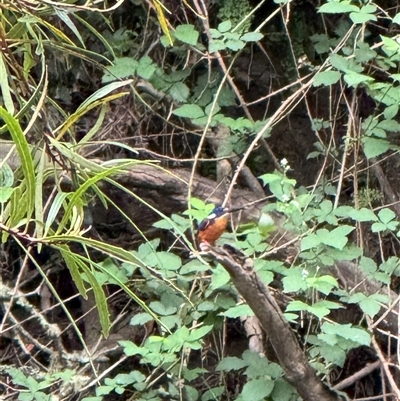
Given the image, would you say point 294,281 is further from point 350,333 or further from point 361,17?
point 361,17

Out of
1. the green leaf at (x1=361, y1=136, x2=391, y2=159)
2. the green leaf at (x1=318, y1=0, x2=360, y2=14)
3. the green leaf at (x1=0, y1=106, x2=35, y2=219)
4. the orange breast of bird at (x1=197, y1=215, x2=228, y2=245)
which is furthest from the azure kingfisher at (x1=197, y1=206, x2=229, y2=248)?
the green leaf at (x1=0, y1=106, x2=35, y2=219)

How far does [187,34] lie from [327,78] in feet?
1.10

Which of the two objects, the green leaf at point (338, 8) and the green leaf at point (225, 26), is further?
the green leaf at point (225, 26)

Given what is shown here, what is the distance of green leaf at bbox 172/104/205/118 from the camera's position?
1.68 meters

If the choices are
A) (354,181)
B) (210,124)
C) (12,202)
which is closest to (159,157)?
(210,124)

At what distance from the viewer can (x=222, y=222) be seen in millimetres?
1471

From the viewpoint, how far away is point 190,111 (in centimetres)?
169

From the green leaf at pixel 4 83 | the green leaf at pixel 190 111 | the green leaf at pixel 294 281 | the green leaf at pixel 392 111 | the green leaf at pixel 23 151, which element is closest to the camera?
the green leaf at pixel 23 151

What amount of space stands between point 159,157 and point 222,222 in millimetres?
413

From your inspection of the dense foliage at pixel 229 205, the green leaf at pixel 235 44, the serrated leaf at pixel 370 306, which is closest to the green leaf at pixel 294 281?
the dense foliage at pixel 229 205

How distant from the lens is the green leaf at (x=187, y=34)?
5.41ft

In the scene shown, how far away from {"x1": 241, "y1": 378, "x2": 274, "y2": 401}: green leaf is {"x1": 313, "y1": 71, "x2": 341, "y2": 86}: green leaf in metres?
0.63

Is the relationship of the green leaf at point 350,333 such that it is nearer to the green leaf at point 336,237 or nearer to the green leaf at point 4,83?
the green leaf at point 336,237

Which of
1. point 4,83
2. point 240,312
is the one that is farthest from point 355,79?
point 4,83
